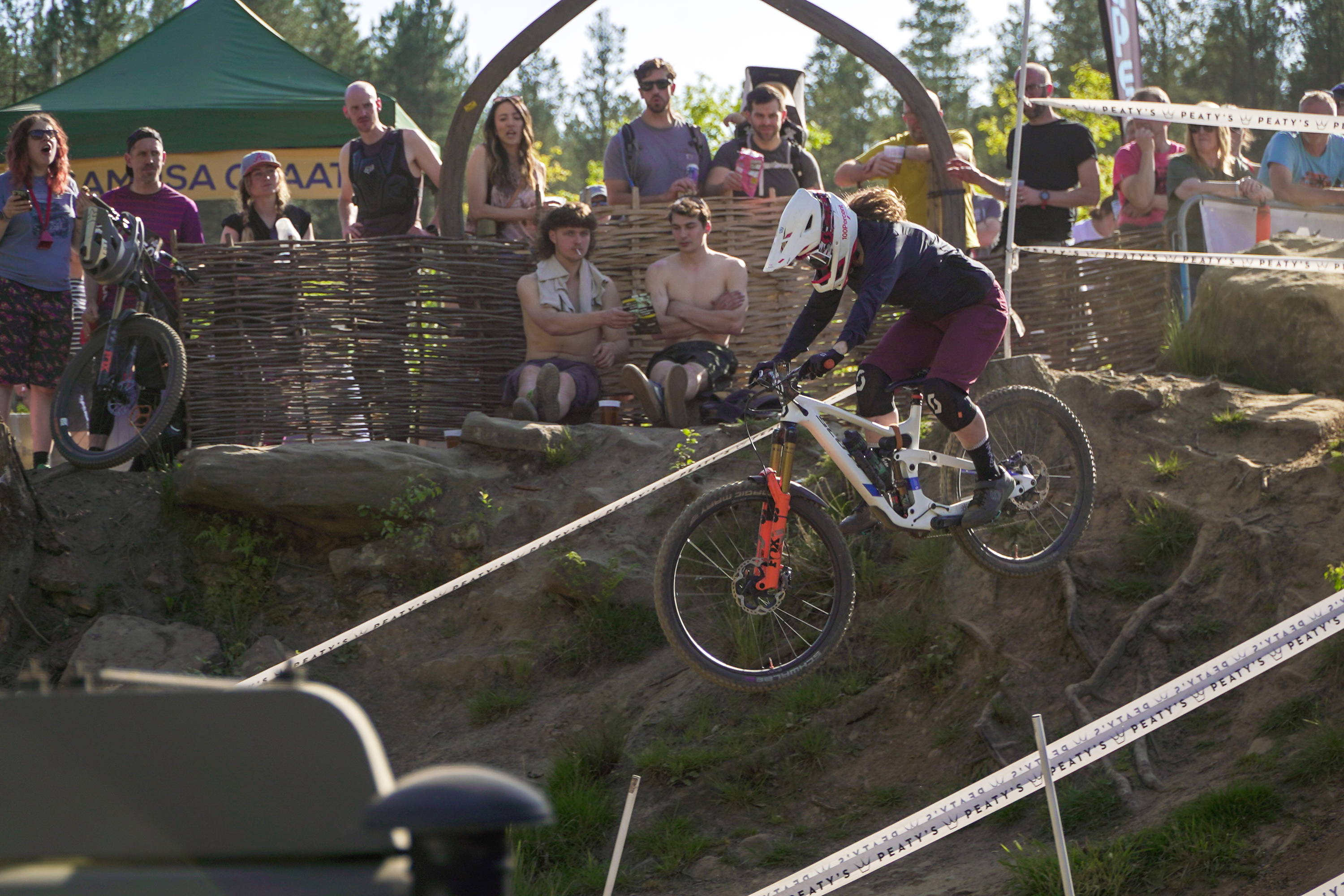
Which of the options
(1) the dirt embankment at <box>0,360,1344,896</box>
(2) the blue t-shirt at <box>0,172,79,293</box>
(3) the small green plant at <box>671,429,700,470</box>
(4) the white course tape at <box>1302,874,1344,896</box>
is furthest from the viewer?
(3) the small green plant at <box>671,429,700,470</box>

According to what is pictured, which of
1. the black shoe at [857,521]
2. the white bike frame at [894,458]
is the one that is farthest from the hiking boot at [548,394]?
the black shoe at [857,521]

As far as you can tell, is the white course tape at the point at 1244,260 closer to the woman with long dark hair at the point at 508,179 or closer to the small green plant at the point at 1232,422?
the small green plant at the point at 1232,422

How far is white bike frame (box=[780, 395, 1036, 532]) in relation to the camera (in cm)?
503

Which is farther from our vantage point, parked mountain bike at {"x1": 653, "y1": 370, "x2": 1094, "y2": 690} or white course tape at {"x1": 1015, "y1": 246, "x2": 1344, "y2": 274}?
white course tape at {"x1": 1015, "y1": 246, "x2": 1344, "y2": 274}

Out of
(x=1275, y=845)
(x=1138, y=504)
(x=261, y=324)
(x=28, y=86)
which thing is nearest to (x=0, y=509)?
(x=261, y=324)

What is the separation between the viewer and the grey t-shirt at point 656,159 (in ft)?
27.0

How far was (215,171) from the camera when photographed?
1140cm

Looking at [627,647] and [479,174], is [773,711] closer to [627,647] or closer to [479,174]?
[627,647]

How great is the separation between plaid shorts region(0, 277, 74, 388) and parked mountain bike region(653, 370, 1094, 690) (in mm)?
4063

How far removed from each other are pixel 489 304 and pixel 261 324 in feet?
4.50

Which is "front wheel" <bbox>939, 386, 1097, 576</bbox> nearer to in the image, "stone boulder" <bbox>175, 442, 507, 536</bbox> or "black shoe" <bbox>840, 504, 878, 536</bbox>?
"black shoe" <bbox>840, 504, 878, 536</bbox>

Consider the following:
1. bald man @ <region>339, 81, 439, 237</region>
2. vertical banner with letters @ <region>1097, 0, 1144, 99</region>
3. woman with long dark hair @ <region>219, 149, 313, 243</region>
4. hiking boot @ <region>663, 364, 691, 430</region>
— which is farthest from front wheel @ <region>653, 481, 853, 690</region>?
vertical banner with letters @ <region>1097, 0, 1144, 99</region>

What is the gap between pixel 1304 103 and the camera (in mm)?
8062

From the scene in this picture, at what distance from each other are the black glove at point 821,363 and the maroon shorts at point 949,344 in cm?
56
